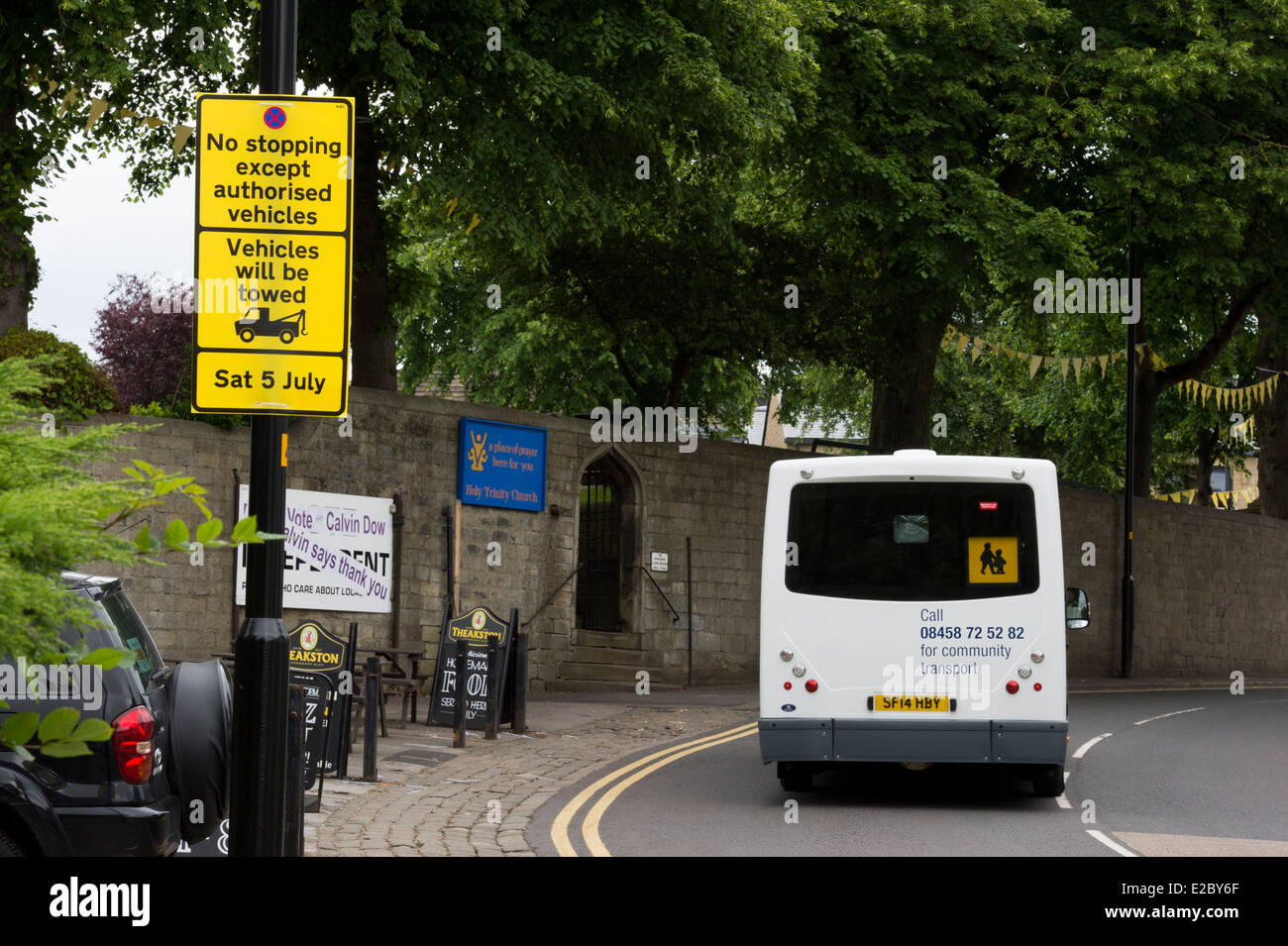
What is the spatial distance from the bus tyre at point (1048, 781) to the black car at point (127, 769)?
7344 millimetres

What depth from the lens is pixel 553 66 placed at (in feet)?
59.3

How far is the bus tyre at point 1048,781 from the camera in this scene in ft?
39.3

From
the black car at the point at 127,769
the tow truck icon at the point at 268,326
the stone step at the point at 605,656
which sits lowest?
the stone step at the point at 605,656

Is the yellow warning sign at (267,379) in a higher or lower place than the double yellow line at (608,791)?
higher

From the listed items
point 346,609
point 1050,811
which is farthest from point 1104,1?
point 1050,811

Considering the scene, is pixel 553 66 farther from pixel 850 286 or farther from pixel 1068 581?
pixel 1068 581

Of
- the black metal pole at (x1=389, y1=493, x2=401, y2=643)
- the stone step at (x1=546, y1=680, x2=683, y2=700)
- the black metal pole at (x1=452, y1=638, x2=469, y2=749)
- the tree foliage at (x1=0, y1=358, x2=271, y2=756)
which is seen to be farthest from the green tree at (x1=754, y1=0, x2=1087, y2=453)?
the tree foliage at (x1=0, y1=358, x2=271, y2=756)

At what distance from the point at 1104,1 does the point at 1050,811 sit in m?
18.3

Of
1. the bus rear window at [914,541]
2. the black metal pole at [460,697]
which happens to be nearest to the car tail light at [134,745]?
the bus rear window at [914,541]

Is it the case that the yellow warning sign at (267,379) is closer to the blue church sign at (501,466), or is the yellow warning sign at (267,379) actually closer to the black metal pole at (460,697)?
the black metal pole at (460,697)

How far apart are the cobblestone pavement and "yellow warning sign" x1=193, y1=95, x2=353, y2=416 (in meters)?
3.35

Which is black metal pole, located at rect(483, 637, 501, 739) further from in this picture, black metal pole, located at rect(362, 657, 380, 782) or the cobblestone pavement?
black metal pole, located at rect(362, 657, 380, 782)

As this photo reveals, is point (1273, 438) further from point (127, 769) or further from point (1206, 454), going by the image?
point (127, 769)

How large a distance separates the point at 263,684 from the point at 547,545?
15.7m
